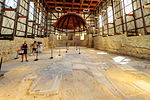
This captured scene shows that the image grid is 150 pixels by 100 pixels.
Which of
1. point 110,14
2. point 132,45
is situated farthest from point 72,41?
point 132,45

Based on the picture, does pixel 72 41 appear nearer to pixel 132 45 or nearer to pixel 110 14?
pixel 110 14

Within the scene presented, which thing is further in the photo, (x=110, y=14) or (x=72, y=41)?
(x=72, y=41)

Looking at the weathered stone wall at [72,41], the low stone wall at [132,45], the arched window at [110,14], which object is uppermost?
the arched window at [110,14]

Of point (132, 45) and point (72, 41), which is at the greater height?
point (72, 41)

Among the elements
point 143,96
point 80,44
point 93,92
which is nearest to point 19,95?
point 93,92

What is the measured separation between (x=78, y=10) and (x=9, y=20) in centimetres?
1488

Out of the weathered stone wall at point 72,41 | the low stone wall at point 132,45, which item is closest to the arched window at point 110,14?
the low stone wall at point 132,45

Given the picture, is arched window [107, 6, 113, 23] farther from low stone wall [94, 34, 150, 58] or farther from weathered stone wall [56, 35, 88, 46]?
weathered stone wall [56, 35, 88, 46]

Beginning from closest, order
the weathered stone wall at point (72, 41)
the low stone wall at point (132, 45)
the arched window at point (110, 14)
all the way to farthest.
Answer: the low stone wall at point (132, 45), the arched window at point (110, 14), the weathered stone wall at point (72, 41)

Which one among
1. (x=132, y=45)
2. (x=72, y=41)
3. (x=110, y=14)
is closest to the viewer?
(x=132, y=45)

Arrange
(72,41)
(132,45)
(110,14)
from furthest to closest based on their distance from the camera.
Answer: (72,41), (110,14), (132,45)

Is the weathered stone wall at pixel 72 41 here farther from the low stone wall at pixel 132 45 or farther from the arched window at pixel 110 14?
the low stone wall at pixel 132 45

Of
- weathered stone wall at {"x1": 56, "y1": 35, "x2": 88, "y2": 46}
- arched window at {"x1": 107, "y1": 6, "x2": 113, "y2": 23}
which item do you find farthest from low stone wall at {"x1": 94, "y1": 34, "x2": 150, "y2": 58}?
weathered stone wall at {"x1": 56, "y1": 35, "x2": 88, "y2": 46}

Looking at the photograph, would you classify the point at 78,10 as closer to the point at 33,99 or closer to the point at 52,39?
the point at 52,39
